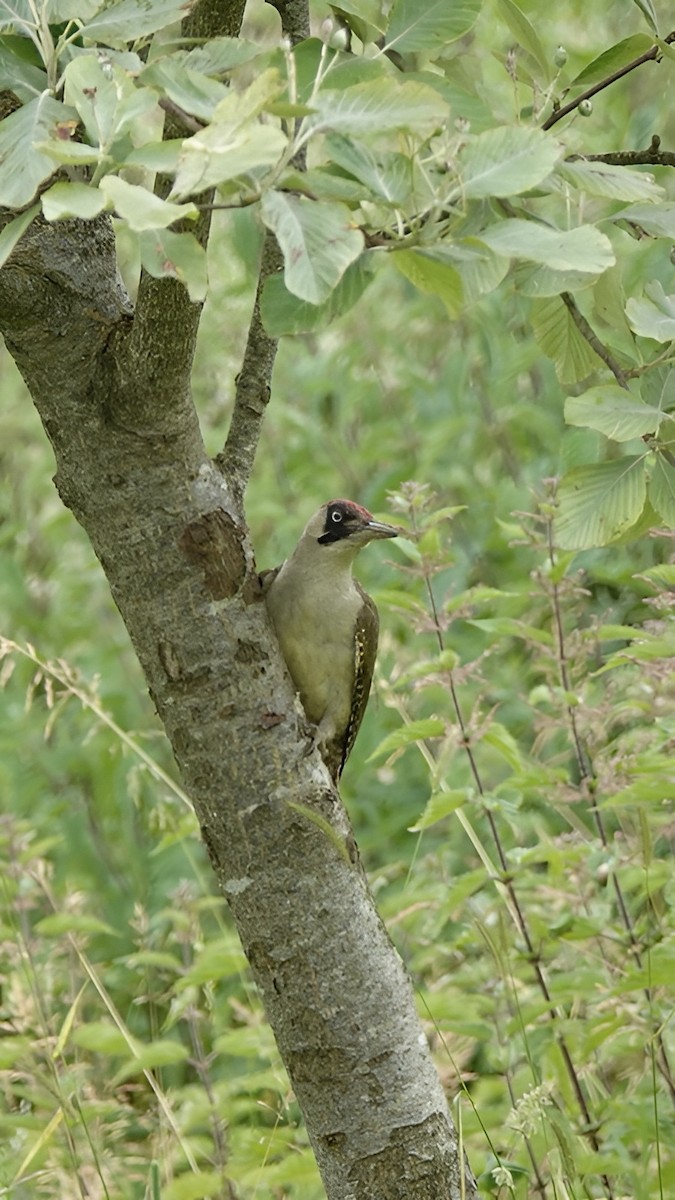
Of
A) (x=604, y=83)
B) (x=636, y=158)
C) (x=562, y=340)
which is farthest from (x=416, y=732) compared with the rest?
(x=604, y=83)

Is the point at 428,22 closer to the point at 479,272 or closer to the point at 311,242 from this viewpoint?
the point at 479,272

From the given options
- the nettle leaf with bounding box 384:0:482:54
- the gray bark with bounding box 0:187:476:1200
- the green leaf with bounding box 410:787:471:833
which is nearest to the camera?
the nettle leaf with bounding box 384:0:482:54

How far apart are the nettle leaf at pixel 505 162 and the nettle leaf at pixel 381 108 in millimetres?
83

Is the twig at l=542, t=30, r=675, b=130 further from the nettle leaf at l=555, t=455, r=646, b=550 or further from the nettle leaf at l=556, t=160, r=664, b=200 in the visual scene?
the nettle leaf at l=555, t=455, r=646, b=550

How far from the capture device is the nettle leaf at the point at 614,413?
6.21 feet

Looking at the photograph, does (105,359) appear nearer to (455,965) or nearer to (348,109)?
(348,109)

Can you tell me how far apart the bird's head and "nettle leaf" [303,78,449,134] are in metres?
2.29

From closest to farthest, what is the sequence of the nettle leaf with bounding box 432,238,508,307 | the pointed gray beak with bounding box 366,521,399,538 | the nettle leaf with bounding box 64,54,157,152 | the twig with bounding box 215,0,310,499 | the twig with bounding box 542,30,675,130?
the nettle leaf with bounding box 64,54,157,152 → the nettle leaf with bounding box 432,238,508,307 → the twig with bounding box 542,30,675,130 → the twig with bounding box 215,0,310,499 → the pointed gray beak with bounding box 366,521,399,538

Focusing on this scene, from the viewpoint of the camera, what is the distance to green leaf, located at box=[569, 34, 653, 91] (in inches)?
81.4

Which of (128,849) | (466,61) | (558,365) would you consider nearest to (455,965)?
(128,849)

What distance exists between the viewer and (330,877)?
234 cm

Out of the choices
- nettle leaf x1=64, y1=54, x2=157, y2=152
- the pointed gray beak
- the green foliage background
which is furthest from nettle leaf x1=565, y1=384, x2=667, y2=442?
the pointed gray beak

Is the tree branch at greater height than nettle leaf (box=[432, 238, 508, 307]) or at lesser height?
greater

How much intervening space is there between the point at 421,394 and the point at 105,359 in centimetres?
395
